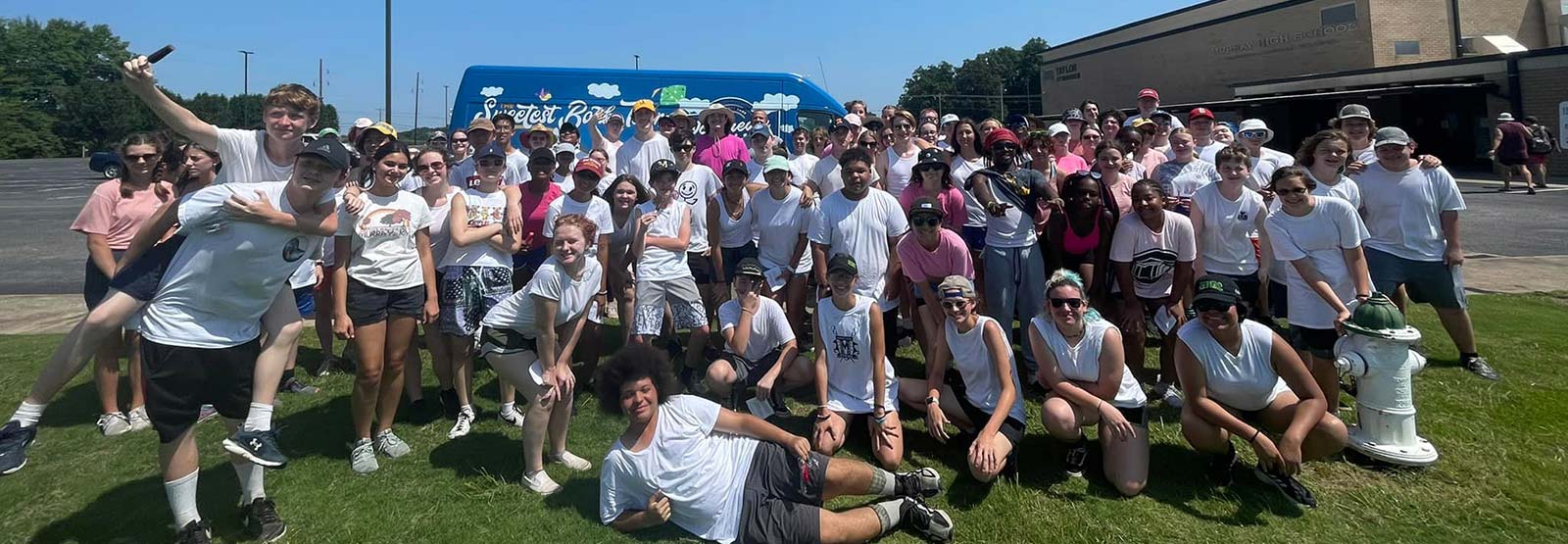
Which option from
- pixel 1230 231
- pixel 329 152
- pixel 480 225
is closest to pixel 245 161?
pixel 329 152

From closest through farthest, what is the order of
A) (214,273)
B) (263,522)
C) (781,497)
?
1. (214,273)
2. (781,497)
3. (263,522)

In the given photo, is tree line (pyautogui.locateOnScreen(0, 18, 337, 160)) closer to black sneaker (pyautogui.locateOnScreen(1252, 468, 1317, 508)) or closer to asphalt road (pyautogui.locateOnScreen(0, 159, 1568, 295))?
asphalt road (pyautogui.locateOnScreen(0, 159, 1568, 295))

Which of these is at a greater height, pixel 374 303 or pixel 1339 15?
pixel 1339 15

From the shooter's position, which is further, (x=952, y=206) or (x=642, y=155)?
(x=642, y=155)

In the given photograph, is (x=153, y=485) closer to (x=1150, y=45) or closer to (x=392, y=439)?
(x=392, y=439)

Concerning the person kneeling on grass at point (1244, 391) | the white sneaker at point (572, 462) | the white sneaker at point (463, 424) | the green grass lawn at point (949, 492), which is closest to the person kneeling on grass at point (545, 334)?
the white sneaker at point (572, 462)

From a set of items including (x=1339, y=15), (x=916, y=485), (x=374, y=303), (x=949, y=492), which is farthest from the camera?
(x=1339, y=15)

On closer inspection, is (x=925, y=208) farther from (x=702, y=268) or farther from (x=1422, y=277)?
(x=1422, y=277)

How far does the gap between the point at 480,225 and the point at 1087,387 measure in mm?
3729

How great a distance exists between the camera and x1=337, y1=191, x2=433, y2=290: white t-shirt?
13.4 feet

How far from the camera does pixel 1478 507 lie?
364cm

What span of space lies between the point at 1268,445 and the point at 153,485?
18.9 ft

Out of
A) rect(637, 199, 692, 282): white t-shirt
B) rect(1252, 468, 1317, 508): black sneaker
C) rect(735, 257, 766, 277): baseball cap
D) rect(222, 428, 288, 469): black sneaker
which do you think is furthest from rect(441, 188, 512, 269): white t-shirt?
rect(1252, 468, 1317, 508): black sneaker

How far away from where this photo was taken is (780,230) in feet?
18.7
